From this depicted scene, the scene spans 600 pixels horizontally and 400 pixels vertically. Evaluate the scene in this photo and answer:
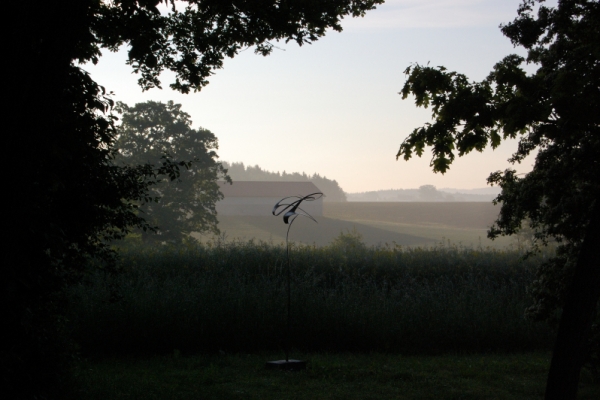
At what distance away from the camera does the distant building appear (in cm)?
8656

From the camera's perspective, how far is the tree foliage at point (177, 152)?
3562 cm

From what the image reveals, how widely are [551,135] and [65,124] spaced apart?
5941 millimetres

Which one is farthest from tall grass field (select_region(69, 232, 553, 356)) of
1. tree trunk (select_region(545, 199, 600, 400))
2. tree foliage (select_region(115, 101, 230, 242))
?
tree foliage (select_region(115, 101, 230, 242))

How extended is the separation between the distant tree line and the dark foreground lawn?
5015 inches

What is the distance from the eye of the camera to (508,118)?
7.22 meters

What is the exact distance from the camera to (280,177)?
184m

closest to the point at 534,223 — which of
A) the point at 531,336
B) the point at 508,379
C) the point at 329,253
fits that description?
the point at 508,379

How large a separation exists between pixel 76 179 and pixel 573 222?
7.21 m

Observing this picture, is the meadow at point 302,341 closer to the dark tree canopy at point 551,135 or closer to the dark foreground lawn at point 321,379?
the dark foreground lawn at point 321,379

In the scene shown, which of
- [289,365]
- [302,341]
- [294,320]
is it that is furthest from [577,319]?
[294,320]

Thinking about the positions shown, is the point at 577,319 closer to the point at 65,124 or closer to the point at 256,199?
the point at 65,124

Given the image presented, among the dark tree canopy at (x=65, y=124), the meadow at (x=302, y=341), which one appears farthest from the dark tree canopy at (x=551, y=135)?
the dark tree canopy at (x=65, y=124)

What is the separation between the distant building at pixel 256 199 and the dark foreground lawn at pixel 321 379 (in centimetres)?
7286

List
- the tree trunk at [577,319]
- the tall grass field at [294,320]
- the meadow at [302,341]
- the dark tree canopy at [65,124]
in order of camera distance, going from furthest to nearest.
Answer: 1. the tall grass field at [294,320]
2. the meadow at [302,341]
3. the tree trunk at [577,319]
4. the dark tree canopy at [65,124]
